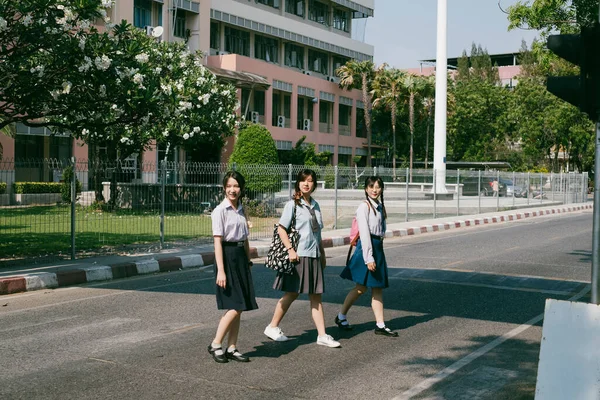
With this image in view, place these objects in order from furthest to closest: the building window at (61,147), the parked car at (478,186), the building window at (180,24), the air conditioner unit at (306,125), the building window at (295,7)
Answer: the building window at (295,7) < the air conditioner unit at (306,125) < the building window at (180,24) < the building window at (61,147) < the parked car at (478,186)

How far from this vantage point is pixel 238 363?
6492mm

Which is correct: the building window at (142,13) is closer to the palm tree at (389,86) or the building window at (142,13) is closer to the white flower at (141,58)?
the palm tree at (389,86)

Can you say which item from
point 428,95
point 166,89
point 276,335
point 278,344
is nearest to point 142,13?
point 166,89

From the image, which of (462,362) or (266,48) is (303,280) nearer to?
(462,362)

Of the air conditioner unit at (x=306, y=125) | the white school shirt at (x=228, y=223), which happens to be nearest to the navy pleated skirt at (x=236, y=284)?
the white school shirt at (x=228, y=223)

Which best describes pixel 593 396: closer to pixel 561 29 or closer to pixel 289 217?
pixel 289 217

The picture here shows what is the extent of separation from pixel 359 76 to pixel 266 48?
9.87m

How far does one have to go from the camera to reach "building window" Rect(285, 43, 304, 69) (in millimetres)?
54219

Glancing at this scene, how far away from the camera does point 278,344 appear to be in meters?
7.23

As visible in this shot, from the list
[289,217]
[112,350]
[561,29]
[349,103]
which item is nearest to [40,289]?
[112,350]

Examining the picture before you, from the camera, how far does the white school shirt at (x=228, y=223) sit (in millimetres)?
6430

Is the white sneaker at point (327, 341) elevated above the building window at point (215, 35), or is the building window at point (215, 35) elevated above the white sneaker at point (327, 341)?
the building window at point (215, 35)

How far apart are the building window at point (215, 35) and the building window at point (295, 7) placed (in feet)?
32.0

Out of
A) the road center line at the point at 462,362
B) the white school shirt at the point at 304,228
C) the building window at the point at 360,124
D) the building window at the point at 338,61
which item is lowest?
the road center line at the point at 462,362
